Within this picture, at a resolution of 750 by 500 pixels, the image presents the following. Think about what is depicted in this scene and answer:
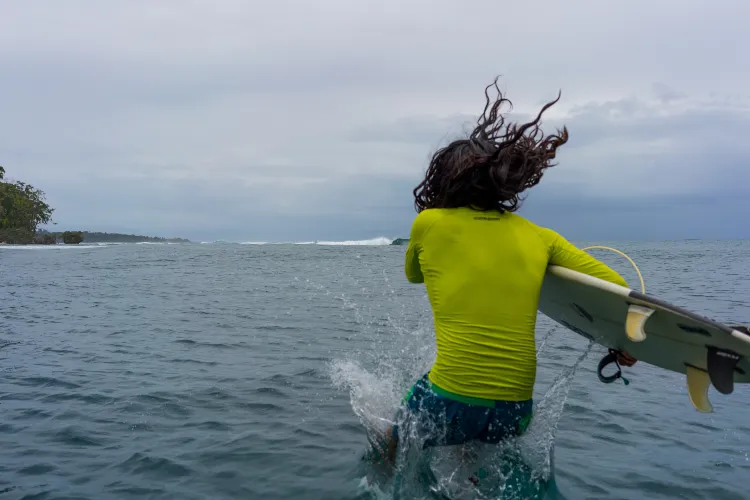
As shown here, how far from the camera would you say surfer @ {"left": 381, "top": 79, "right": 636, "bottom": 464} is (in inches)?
133

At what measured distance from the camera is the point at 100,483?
4812 mm

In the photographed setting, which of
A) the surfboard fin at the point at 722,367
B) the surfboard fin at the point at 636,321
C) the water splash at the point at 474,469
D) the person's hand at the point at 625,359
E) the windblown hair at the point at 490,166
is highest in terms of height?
the windblown hair at the point at 490,166

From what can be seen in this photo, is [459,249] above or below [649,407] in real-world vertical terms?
above

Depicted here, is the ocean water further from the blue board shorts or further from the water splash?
the blue board shorts

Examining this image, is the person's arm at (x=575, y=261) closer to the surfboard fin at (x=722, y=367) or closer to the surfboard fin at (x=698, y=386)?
the surfboard fin at (x=722, y=367)

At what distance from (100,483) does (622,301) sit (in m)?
4.18

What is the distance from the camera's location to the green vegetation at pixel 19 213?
298ft

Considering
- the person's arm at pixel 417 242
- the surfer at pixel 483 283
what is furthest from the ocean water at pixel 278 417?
the person's arm at pixel 417 242

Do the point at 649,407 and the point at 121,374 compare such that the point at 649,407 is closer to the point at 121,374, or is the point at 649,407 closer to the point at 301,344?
the point at 301,344

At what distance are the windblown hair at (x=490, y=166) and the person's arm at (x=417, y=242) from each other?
209 mm

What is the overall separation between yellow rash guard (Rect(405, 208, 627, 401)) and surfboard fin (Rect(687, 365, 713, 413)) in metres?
1.17

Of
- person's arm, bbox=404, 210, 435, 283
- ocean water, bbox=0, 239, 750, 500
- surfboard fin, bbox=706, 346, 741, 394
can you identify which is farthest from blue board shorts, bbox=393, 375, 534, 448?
surfboard fin, bbox=706, 346, 741, 394

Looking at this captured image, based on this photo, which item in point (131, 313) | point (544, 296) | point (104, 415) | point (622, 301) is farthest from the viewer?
point (131, 313)

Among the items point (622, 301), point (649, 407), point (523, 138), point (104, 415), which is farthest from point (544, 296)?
point (104, 415)
